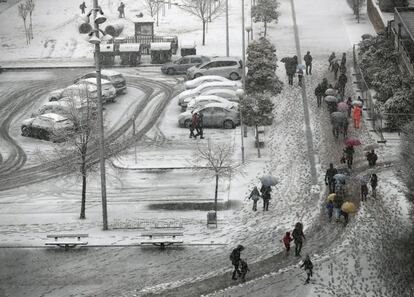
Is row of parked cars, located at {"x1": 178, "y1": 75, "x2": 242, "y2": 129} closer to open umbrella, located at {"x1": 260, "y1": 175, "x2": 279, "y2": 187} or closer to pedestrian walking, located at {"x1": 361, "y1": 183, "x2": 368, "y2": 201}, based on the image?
open umbrella, located at {"x1": 260, "y1": 175, "x2": 279, "y2": 187}

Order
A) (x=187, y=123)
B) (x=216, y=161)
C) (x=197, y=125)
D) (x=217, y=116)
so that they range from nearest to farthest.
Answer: (x=216, y=161) < (x=197, y=125) < (x=217, y=116) < (x=187, y=123)

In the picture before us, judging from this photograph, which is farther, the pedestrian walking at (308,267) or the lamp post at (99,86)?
the lamp post at (99,86)

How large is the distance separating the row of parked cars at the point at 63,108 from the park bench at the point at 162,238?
6.66 meters

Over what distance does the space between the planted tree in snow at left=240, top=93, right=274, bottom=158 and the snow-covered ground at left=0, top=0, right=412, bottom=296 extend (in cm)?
112

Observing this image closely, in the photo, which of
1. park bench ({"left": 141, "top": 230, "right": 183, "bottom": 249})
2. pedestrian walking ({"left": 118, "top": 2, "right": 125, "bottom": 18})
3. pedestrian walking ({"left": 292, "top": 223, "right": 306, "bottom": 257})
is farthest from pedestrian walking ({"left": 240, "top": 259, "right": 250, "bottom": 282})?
pedestrian walking ({"left": 118, "top": 2, "right": 125, "bottom": 18})

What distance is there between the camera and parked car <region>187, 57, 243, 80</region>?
46.4 metres

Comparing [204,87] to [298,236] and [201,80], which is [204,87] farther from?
[298,236]

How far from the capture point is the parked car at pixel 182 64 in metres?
48.8

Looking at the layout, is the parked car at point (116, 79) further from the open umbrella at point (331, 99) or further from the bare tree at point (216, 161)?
the open umbrella at point (331, 99)

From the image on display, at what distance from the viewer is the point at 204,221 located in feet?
98.1

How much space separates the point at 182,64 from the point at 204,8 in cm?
803

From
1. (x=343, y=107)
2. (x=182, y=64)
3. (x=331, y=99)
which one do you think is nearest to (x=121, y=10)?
(x=182, y=64)

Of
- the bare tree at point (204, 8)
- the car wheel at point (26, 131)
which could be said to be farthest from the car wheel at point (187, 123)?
the bare tree at point (204, 8)

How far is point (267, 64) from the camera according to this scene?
41219 mm
